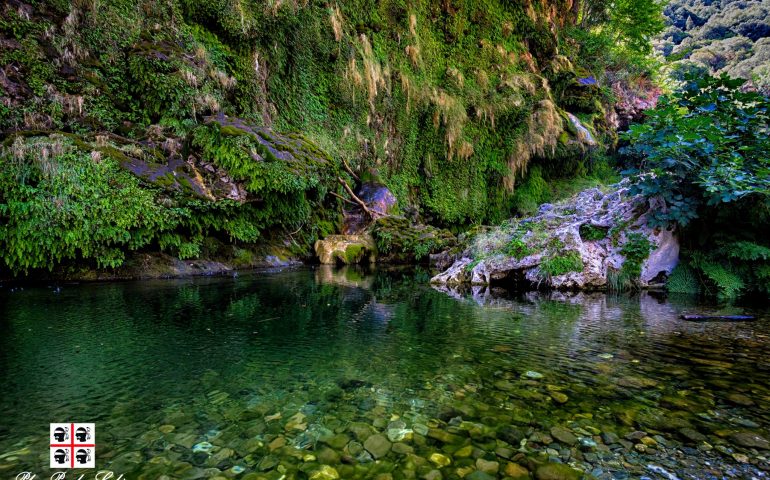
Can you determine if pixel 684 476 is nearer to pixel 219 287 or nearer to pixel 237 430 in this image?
pixel 237 430

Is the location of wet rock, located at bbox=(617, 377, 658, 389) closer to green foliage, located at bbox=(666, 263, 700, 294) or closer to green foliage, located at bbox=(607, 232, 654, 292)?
green foliage, located at bbox=(607, 232, 654, 292)

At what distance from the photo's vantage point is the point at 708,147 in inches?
236

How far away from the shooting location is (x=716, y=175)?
589 centimetres

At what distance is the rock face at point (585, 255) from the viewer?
7.23 meters

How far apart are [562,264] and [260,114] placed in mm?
10131

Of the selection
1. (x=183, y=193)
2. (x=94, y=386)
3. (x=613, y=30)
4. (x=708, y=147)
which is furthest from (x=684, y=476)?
→ (x=613, y=30)

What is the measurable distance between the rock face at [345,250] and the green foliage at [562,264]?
254 inches

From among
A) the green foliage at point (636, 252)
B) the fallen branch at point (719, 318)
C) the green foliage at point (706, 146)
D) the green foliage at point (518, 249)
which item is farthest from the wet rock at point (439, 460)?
the green foliage at point (636, 252)

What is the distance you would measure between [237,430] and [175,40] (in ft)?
38.9

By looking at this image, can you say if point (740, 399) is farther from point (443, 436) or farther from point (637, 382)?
point (443, 436)

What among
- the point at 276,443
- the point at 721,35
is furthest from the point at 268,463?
the point at 721,35

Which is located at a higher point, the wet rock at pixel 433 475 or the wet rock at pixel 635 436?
the wet rock at pixel 635 436

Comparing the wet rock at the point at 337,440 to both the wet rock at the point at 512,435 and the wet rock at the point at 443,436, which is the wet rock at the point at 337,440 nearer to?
the wet rock at the point at 443,436

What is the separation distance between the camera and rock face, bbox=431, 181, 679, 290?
23.7ft
